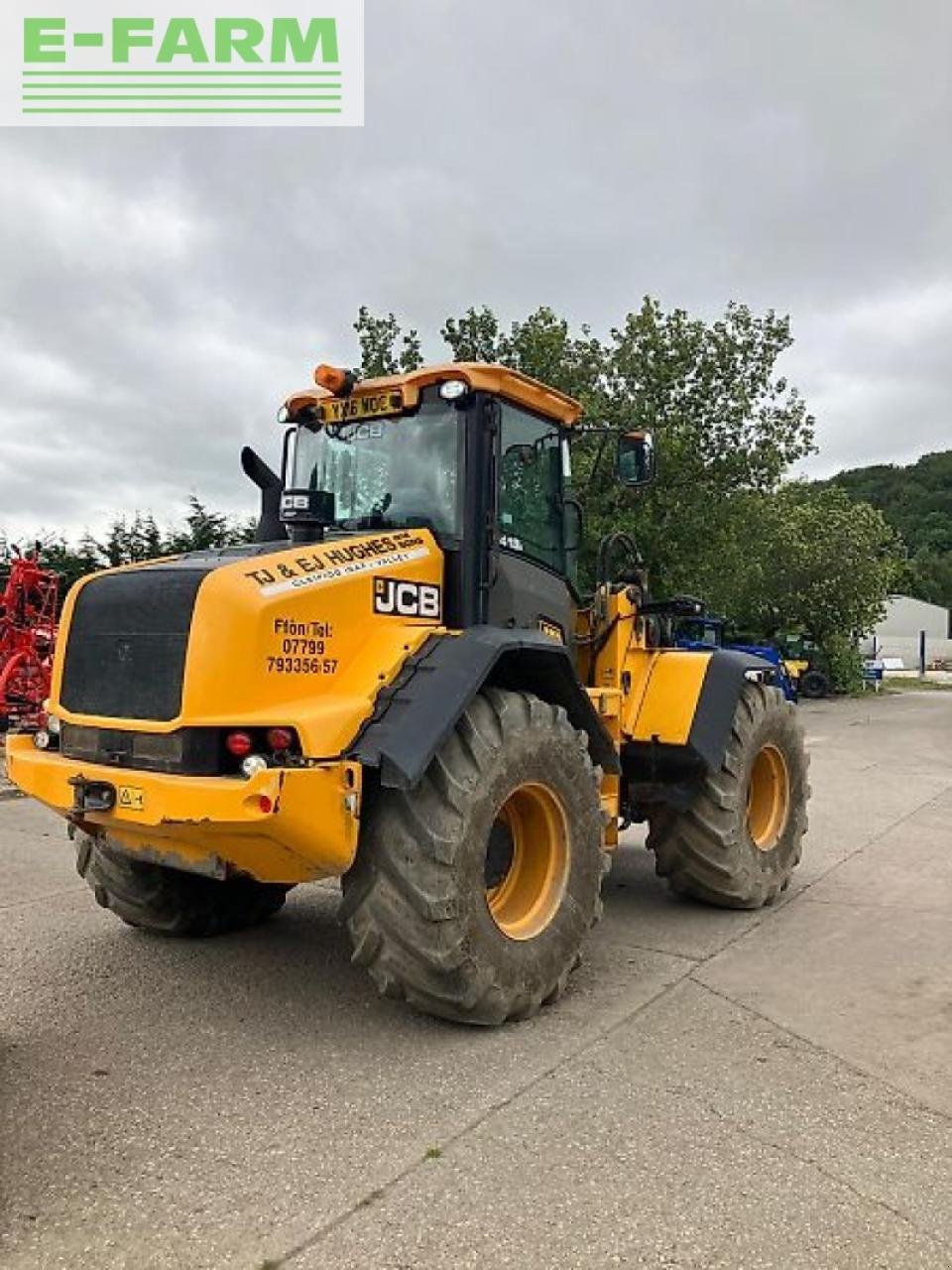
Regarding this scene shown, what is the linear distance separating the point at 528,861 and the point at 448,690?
105 centimetres

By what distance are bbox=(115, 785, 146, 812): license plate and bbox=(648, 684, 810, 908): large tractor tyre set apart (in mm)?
3065

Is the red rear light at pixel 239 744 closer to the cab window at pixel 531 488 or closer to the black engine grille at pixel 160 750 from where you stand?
the black engine grille at pixel 160 750

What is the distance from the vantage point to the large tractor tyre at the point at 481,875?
3750 mm

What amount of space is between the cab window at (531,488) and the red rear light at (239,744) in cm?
162

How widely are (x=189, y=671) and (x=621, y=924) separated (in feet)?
9.63

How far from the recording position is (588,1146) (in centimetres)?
307

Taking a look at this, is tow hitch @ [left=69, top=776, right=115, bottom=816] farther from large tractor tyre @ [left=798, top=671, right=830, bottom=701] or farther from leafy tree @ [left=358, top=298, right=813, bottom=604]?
large tractor tyre @ [left=798, top=671, right=830, bottom=701]

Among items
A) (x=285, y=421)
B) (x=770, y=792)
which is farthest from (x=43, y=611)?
(x=770, y=792)

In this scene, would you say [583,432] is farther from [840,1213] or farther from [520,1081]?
[840,1213]

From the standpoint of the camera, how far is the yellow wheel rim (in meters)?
6.33

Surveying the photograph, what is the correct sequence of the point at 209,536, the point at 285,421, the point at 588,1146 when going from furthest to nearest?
the point at 209,536, the point at 285,421, the point at 588,1146

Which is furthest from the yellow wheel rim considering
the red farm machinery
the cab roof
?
the red farm machinery

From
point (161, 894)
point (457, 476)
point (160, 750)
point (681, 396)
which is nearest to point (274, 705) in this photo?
point (160, 750)

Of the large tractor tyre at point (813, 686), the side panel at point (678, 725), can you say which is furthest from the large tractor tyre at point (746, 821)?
the large tractor tyre at point (813, 686)
